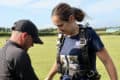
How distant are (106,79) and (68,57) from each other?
25.9 feet

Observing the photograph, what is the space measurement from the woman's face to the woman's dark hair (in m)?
0.05

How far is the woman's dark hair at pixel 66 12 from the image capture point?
246 inches

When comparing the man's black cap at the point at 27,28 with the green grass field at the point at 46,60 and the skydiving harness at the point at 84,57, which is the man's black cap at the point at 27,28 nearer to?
the skydiving harness at the point at 84,57

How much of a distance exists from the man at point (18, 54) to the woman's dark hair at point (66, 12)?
817 mm

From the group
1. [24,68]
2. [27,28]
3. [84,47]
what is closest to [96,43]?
[84,47]

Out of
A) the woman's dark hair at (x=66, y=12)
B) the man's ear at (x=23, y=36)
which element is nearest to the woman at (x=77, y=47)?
the woman's dark hair at (x=66, y=12)

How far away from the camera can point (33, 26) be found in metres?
5.48

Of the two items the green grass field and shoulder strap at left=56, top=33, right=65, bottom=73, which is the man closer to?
shoulder strap at left=56, top=33, right=65, bottom=73

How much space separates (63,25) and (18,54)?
1165 millimetres

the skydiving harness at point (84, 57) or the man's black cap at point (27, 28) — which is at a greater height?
the man's black cap at point (27, 28)

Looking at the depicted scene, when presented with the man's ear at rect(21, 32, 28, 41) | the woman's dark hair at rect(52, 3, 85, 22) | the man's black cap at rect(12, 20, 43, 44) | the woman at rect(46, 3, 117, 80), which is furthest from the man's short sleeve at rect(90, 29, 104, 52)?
the man's ear at rect(21, 32, 28, 41)

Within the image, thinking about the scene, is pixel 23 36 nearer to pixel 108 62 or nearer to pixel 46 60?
pixel 108 62

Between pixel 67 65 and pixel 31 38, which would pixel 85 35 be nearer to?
pixel 67 65

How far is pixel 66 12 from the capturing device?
6262 mm
